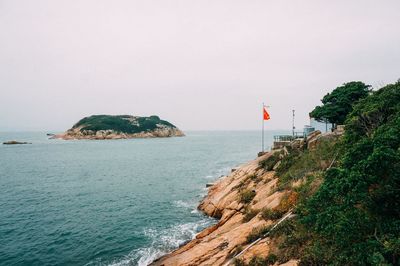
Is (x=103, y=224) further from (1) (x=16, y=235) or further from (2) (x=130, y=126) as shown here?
(2) (x=130, y=126)

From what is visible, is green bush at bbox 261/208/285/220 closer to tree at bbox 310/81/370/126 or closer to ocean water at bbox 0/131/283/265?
ocean water at bbox 0/131/283/265

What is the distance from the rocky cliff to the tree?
11.6 metres

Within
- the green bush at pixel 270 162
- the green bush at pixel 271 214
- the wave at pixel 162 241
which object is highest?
the green bush at pixel 270 162

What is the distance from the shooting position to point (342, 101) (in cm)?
3616

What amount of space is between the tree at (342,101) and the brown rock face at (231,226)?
1536 centimetres

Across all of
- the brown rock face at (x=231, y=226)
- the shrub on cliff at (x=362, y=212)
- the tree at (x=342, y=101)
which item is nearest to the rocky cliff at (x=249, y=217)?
the brown rock face at (x=231, y=226)

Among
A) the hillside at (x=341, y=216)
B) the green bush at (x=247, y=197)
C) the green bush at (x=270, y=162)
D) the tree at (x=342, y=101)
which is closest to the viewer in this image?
the hillside at (x=341, y=216)

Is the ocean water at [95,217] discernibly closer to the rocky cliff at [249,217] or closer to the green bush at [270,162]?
the rocky cliff at [249,217]

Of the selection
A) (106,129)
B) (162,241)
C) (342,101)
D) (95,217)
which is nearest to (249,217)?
(162,241)

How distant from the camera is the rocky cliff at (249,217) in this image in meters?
12.0

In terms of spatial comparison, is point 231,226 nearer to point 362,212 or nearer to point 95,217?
point 362,212

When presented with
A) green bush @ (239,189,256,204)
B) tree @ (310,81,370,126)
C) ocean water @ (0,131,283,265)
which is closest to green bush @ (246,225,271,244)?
green bush @ (239,189,256,204)

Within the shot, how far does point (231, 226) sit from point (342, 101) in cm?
2830

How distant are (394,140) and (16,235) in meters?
28.4
